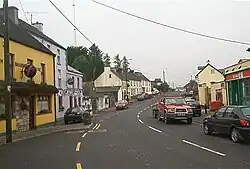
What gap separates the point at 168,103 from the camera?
28.1 meters

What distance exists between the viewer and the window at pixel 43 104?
30.0 metres

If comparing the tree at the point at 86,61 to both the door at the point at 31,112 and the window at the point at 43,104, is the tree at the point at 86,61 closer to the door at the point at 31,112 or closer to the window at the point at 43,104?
the window at the point at 43,104

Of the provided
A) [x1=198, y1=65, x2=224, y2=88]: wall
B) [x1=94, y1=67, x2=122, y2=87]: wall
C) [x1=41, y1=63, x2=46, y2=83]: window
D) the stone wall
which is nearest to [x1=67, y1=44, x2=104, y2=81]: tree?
[x1=94, y1=67, x2=122, y2=87]: wall

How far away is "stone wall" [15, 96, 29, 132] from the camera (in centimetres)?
2562

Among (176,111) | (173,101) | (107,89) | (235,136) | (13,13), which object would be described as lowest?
(235,136)

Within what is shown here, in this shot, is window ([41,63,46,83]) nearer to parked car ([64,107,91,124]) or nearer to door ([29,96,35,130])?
door ([29,96,35,130])

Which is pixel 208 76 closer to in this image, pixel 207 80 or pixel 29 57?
pixel 207 80

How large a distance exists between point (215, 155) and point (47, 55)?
77.8 ft

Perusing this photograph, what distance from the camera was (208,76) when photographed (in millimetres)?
55094

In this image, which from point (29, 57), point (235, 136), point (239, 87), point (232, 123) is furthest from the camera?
point (239, 87)

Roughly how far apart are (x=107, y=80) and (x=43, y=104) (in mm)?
73777

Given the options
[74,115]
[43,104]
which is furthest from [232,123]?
[74,115]

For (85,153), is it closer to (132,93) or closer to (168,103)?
(168,103)

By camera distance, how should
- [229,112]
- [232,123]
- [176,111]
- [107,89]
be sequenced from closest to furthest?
[232,123] < [229,112] < [176,111] < [107,89]
